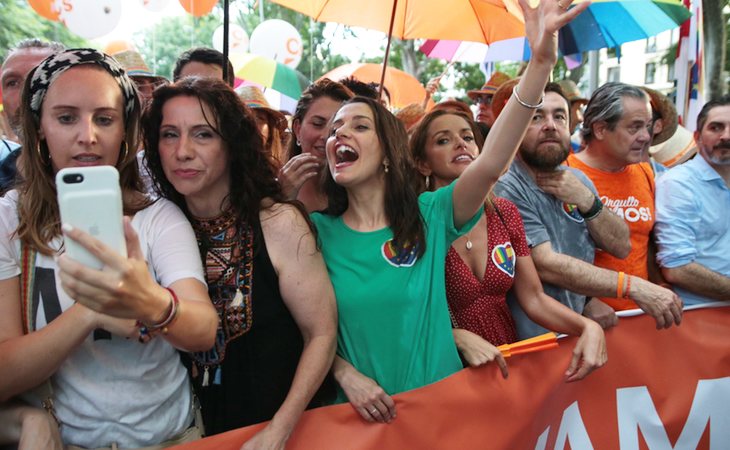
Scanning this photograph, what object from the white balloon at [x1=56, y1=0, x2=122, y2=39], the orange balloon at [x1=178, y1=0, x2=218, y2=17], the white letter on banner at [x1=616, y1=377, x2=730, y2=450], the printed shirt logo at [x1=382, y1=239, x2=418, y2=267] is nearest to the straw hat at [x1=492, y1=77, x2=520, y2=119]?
the printed shirt logo at [x1=382, y1=239, x2=418, y2=267]

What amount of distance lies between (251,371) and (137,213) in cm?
64

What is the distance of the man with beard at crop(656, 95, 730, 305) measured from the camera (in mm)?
3256

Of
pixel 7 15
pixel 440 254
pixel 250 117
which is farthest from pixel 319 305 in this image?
pixel 7 15

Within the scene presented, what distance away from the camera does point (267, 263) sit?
1.98 meters

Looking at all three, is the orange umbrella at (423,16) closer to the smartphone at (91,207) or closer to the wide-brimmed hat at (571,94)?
the wide-brimmed hat at (571,94)

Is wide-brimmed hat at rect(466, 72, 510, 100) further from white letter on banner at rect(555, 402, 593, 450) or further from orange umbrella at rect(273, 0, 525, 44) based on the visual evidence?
white letter on banner at rect(555, 402, 593, 450)

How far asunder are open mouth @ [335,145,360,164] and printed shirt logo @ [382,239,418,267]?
0.38m

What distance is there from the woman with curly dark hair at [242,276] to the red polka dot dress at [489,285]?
639mm

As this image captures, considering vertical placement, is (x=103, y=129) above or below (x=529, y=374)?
above

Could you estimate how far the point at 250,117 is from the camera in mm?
2145

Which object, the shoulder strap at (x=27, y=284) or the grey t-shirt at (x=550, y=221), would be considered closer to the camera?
the shoulder strap at (x=27, y=284)

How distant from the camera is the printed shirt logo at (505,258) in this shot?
2.48 meters

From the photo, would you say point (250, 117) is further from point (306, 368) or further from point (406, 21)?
point (406, 21)

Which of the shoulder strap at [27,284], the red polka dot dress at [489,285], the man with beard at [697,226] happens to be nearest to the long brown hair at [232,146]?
the shoulder strap at [27,284]
